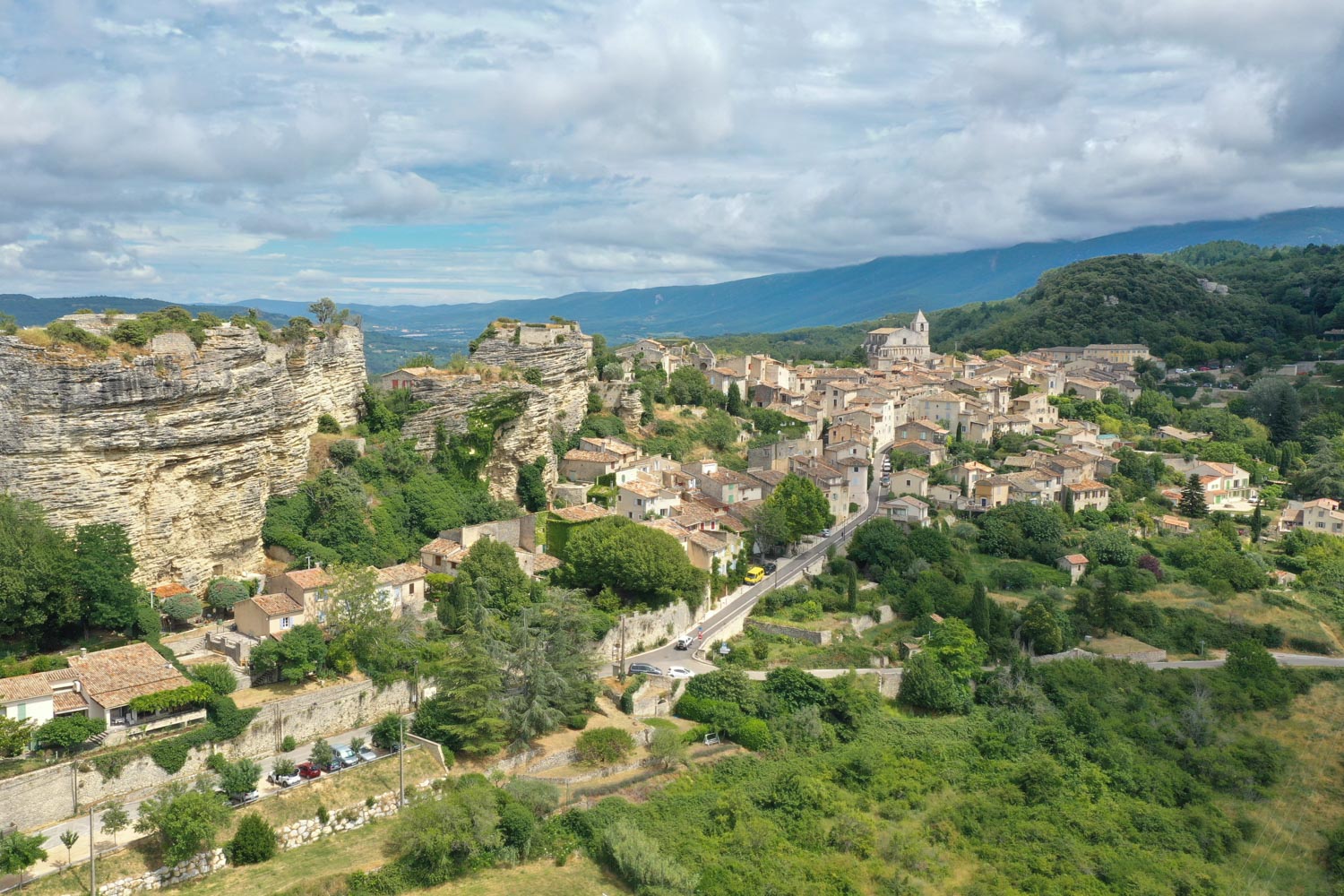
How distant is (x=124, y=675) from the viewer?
23156 mm

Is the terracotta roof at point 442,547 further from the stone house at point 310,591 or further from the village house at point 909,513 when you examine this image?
the village house at point 909,513

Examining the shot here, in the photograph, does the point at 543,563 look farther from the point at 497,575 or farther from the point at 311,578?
the point at 311,578

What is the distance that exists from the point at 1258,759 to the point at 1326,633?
1243 cm

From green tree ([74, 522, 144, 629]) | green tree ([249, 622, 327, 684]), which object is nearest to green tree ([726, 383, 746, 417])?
green tree ([249, 622, 327, 684])

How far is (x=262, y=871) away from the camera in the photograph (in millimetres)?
21203

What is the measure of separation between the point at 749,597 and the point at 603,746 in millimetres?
11966

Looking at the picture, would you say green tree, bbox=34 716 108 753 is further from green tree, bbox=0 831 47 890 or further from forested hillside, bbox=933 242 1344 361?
forested hillside, bbox=933 242 1344 361

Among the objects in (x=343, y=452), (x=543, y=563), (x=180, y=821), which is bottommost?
(x=180, y=821)

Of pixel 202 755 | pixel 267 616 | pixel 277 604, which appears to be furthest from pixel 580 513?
pixel 202 755

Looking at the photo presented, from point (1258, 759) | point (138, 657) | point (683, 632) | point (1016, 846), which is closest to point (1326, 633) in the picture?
point (1258, 759)

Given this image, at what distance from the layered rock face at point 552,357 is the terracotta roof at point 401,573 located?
12404 mm

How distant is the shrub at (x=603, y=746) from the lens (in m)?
27.0

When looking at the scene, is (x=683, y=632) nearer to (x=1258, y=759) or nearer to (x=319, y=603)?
(x=319, y=603)

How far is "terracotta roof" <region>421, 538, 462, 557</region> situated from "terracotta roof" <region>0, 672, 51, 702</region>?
39.2 ft
